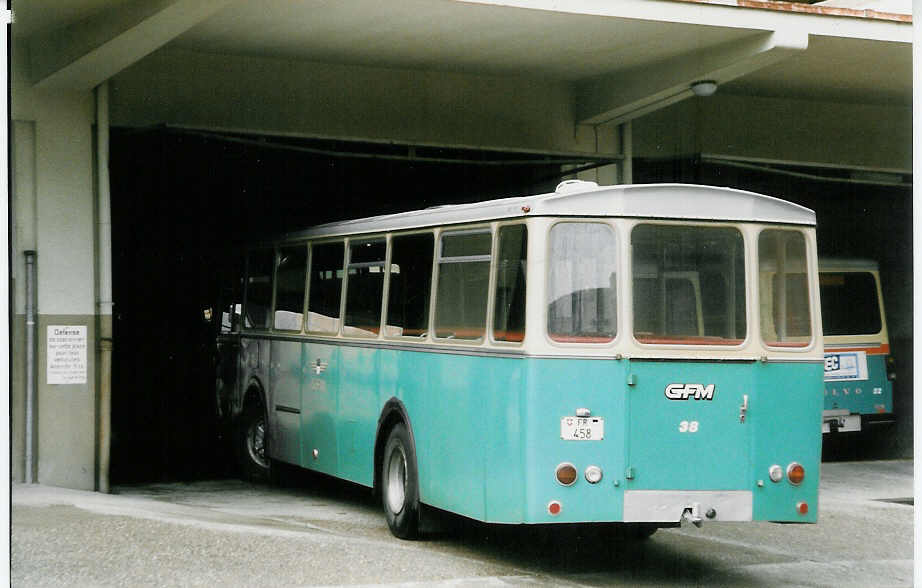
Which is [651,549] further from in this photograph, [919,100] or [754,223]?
[919,100]

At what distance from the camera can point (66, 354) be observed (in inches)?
518

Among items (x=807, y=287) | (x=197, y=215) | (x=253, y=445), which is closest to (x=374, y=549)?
(x=807, y=287)

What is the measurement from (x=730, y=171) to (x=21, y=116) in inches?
369

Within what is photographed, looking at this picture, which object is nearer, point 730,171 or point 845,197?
point 730,171

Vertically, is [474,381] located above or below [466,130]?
below

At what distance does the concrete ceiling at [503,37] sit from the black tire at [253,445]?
12.9 ft

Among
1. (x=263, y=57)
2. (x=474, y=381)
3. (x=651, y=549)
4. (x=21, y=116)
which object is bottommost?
(x=651, y=549)

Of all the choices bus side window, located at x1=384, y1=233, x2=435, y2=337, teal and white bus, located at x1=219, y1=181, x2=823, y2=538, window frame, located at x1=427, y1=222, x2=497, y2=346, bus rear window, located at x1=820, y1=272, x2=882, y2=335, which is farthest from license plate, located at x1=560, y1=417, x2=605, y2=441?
bus rear window, located at x1=820, y1=272, x2=882, y2=335

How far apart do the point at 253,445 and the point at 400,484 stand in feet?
14.4

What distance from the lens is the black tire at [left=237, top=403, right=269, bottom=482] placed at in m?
14.8

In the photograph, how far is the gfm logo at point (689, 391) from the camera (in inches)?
363

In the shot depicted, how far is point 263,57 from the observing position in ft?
48.9

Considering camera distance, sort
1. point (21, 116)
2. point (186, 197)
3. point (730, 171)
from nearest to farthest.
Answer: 1. point (21, 116)
2. point (730, 171)
3. point (186, 197)

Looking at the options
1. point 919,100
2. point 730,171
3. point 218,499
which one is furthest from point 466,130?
point 919,100
